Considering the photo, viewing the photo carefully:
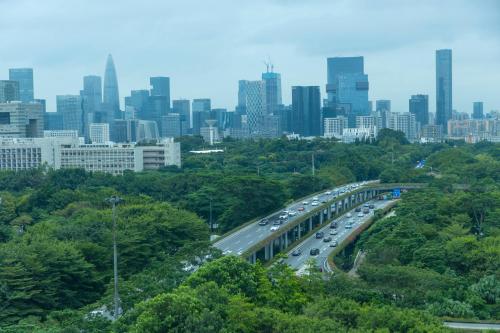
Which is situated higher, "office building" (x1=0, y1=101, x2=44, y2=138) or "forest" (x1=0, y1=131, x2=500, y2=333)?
"office building" (x1=0, y1=101, x2=44, y2=138)

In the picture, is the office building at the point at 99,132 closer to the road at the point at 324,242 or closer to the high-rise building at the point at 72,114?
the high-rise building at the point at 72,114

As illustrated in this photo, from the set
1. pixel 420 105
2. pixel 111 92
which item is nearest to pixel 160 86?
pixel 111 92

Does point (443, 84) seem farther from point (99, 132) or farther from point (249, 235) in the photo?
point (249, 235)

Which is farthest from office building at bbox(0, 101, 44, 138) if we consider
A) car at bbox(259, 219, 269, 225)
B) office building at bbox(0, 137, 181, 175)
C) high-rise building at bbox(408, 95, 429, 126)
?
high-rise building at bbox(408, 95, 429, 126)

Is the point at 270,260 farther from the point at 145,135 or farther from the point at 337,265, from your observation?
the point at 145,135

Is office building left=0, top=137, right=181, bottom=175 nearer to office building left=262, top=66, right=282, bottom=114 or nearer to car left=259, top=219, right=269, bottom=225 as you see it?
car left=259, top=219, right=269, bottom=225

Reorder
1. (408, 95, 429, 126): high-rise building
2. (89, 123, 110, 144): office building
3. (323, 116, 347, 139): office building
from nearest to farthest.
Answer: (89, 123, 110, 144): office building
(323, 116, 347, 139): office building
(408, 95, 429, 126): high-rise building
